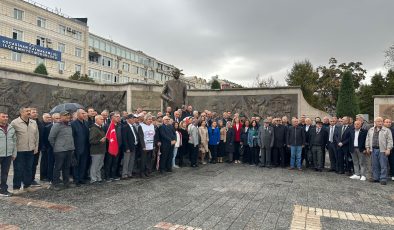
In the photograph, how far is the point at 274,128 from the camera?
11.8m

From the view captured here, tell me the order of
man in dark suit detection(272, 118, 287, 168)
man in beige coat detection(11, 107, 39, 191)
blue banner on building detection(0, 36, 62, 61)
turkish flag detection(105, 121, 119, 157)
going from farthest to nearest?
blue banner on building detection(0, 36, 62, 61)
man in dark suit detection(272, 118, 287, 168)
turkish flag detection(105, 121, 119, 157)
man in beige coat detection(11, 107, 39, 191)

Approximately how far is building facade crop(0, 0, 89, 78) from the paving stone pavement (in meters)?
42.4

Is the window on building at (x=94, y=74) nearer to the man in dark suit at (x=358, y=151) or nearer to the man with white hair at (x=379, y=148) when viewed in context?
the man in dark suit at (x=358, y=151)

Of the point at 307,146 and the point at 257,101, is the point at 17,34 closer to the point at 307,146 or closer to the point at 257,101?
the point at 257,101

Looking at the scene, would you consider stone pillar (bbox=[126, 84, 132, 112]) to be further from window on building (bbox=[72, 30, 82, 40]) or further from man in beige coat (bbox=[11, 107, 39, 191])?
window on building (bbox=[72, 30, 82, 40])

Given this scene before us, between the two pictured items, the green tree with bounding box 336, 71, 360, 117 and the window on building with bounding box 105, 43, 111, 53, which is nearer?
the green tree with bounding box 336, 71, 360, 117

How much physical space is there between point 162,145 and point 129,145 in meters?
1.43

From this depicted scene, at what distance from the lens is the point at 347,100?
20.4 meters

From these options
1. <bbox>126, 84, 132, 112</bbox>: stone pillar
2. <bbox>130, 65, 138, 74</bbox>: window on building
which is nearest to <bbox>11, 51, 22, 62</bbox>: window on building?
<bbox>126, 84, 132, 112</bbox>: stone pillar

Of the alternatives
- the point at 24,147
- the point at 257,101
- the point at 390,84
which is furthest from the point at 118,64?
the point at 24,147

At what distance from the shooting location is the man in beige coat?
7059 mm

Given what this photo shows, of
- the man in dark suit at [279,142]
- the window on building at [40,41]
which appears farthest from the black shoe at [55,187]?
the window on building at [40,41]

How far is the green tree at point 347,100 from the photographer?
2017cm

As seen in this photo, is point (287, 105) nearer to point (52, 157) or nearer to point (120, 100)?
point (120, 100)
